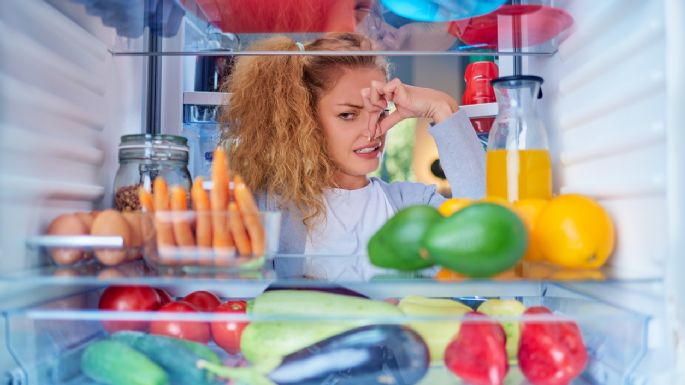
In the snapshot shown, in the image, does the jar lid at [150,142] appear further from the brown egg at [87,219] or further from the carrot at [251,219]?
the carrot at [251,219]

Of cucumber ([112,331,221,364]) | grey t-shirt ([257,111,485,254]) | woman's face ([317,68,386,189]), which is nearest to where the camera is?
cucumber ([112,331,221,364])

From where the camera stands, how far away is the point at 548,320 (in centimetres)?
88

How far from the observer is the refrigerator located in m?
0.84

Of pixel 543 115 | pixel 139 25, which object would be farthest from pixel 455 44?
pixel 139 25

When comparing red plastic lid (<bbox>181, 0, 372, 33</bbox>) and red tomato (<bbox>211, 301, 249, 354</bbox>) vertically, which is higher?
red plastic lid (<bbox>181, 0, 372, 33</bbox>)

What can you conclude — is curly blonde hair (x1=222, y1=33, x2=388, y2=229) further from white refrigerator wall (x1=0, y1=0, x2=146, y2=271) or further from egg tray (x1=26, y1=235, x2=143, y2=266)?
egg tray (x1=26, y1=235, x2=143, y2=266)

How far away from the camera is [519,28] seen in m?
1.22

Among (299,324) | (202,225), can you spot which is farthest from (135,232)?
(299,324)

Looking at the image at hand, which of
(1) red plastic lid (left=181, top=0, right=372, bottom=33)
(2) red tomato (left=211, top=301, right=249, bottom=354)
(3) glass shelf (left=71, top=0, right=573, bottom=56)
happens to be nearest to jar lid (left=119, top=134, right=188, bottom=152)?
(3) glass shelf (left=71, top=0, right=573, bottom=56)

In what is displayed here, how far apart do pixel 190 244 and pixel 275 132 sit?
0.91 metres

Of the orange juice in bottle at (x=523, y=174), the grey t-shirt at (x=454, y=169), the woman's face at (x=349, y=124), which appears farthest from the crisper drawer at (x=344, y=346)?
the woman's face at (x=349, y=124)

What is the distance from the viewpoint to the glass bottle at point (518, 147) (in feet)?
3.61

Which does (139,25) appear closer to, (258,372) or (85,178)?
(85,178)

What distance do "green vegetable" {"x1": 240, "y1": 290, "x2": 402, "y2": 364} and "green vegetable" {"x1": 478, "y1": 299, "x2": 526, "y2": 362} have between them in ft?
0.55
